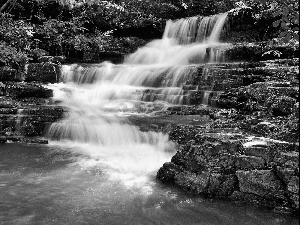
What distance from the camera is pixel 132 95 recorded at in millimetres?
10461

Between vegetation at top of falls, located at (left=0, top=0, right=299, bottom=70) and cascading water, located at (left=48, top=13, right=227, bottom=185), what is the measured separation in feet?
3.79

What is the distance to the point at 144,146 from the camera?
23.1 feet

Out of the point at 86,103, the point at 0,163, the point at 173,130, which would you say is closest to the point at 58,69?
the point at 86,103

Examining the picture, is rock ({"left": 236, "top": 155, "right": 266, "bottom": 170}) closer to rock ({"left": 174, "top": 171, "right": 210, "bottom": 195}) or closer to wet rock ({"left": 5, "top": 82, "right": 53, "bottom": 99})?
rock ({"left": 174, "top": 171, "right": 210, "bottom": 195})

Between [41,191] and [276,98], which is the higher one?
[276,98]

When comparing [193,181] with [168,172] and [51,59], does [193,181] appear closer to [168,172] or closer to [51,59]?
[168,172]

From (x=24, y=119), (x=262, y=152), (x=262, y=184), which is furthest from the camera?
(x=24, y=119)

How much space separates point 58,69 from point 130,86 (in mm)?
3544

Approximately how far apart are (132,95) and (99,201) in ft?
20.1

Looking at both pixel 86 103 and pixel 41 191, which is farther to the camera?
pixel 86 103

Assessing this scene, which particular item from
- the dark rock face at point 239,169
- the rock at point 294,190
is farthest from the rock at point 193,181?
the rock at point 294,190

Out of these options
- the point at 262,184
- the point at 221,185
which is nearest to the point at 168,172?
the point at 221,185

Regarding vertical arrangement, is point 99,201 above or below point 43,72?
below

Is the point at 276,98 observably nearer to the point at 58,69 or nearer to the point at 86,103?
the point at 86,103
